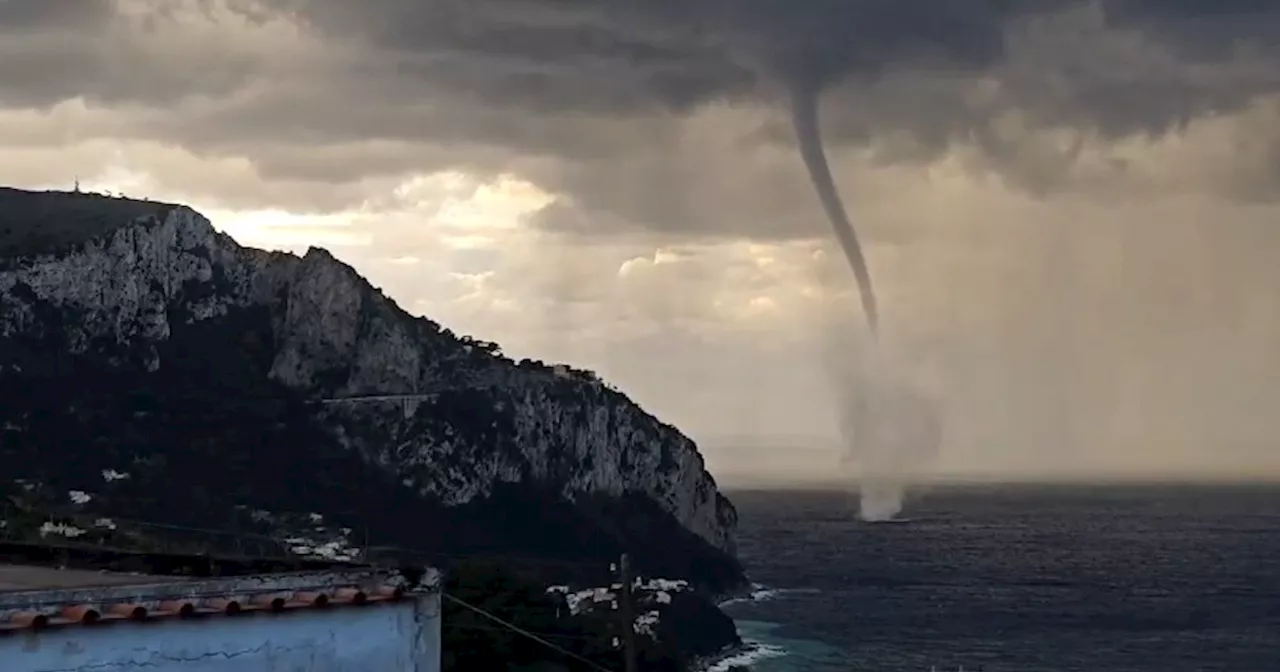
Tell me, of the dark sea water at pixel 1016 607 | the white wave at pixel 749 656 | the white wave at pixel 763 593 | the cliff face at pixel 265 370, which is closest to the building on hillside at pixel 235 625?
the white wave at pixel 749 656

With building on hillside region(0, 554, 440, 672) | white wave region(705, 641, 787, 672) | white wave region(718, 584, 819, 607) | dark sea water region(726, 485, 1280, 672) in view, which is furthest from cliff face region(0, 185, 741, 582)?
building on hillside region(0, 554, 440, 672)

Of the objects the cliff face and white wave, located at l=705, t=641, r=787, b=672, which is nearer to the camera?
white wave, located at l=705, t=641, r=787, b=672

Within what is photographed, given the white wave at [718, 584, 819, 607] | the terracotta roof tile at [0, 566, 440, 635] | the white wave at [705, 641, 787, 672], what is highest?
the terracotta roof tile at [0, 566, 440, 635]

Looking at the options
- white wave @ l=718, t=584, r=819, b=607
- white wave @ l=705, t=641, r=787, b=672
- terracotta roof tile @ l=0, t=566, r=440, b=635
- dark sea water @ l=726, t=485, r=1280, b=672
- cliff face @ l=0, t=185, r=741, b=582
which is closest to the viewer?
terracotta roof tile @ l=0, t=566, r=440, b=635

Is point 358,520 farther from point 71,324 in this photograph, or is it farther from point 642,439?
point 642,439

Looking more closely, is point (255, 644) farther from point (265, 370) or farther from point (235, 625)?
point (265, 370)

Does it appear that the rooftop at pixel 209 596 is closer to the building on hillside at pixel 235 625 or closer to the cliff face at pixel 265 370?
the building on hillside at pixel 235 625

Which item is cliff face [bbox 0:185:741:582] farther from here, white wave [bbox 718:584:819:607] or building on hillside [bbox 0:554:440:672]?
building on hillside [bbox 0:554:440:672]
